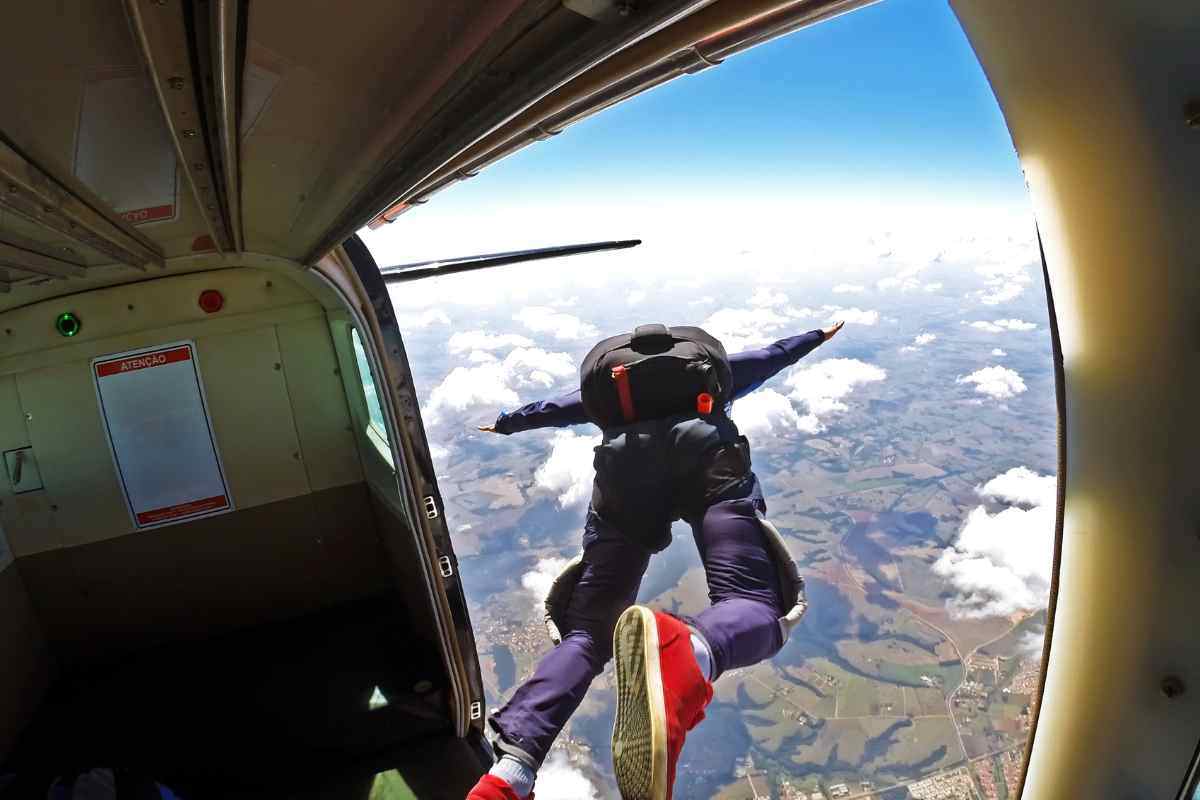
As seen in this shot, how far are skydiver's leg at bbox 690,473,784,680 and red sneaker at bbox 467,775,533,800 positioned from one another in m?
0.94

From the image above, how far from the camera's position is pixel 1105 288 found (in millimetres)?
872

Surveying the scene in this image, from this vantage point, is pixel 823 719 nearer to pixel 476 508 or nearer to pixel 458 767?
pixel 476 508

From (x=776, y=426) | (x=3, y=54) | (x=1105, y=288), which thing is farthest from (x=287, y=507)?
(x=776, y=426)

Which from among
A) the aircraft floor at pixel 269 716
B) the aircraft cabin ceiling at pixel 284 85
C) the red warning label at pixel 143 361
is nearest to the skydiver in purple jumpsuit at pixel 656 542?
the aircraft floor at pixel 269 716

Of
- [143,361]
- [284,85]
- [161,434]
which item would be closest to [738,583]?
[284,85]

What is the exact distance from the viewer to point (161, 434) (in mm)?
4395

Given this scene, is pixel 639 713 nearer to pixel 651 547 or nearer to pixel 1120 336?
pixel 651 547

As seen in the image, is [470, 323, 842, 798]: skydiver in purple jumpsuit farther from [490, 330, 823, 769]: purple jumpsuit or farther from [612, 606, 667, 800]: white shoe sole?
[612, 606, 667, 800]: white shoe sole

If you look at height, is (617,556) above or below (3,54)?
below

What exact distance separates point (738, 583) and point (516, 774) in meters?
1.36

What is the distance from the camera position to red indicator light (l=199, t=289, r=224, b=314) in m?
4.28

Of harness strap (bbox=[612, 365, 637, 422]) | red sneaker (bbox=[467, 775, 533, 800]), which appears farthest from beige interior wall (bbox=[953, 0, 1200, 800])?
harness strap (bbox=[612, 365, 637, 422])

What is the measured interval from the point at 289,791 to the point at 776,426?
118 metres

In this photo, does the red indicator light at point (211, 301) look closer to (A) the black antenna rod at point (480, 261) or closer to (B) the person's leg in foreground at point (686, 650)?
(A) the black antenna rod at point (480, 261)
